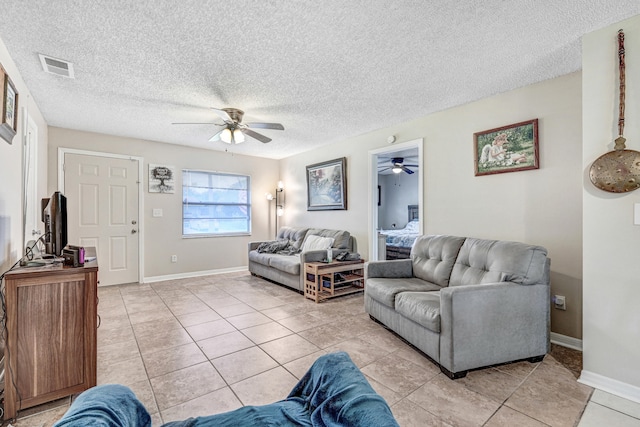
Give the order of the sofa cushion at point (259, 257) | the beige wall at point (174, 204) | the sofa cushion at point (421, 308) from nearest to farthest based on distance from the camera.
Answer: the sofa cushion at point (421, 308) < the beige wall at point (174, 204) < the sofa cushion at point (259, 257)

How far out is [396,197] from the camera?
9109 mm

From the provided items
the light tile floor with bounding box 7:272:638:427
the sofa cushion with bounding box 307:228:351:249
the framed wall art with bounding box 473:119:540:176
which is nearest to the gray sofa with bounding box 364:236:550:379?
the light tile floor with bounding box 7:272:638:427

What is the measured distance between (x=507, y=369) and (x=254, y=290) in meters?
3.24

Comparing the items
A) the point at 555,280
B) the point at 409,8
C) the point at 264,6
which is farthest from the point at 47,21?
the point at 555,280

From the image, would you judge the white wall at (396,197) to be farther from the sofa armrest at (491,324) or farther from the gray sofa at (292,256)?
the sofa armrest at (491,324)

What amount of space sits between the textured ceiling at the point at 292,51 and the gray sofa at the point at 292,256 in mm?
1936

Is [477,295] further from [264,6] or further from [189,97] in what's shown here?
[189,97]

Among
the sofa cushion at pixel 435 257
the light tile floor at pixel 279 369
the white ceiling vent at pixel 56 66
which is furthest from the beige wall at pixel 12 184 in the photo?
the sofa cushion at pixel 435 257

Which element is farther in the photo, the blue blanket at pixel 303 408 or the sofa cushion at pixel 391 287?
the sofa cushion at pixel 391 287

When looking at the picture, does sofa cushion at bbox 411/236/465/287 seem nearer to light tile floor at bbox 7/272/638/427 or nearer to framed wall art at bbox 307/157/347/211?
light tile floor at bbox 7/272/638/427

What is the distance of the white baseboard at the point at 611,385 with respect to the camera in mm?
1817

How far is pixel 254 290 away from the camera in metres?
4.39

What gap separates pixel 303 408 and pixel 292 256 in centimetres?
368

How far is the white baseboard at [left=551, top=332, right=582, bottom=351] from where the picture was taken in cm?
251
